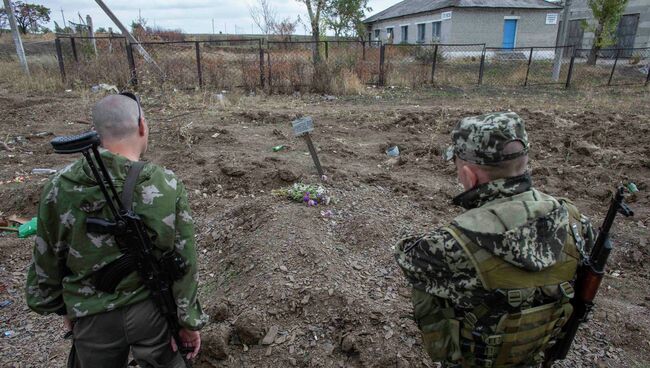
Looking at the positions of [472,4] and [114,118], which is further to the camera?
[472,4]

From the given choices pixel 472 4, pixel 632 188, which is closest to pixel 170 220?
pixel 632 188

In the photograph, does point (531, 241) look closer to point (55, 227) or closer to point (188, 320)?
point (188, 320)

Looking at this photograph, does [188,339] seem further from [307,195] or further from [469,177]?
[307,195]

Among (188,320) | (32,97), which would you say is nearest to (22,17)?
(32,97)

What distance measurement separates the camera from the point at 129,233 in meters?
1.52

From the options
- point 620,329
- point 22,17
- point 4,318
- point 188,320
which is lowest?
point 4,318

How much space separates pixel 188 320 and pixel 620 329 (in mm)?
2664

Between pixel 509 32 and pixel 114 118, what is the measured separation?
91.3ft

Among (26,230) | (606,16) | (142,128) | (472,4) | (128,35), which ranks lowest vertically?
(26,230)

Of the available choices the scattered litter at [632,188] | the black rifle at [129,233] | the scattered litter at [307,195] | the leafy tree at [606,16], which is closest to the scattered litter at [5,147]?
the scattered litter at [307,195]

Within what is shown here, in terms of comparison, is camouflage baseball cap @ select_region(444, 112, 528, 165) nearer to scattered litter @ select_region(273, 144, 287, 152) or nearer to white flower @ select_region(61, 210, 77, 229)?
white flower @ select_region(61, 210, 77, 229)

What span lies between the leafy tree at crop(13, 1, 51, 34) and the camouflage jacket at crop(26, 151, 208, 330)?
Answer: 3423 cm

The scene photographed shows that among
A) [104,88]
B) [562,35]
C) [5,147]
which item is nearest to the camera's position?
[5,147]

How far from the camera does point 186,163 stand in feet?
19.2
